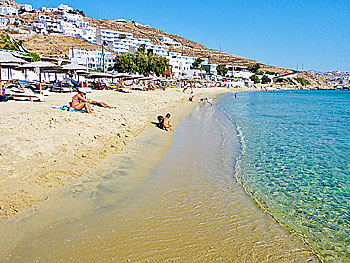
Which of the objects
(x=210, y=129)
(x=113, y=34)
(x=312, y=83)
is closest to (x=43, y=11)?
(x=113, y=34)

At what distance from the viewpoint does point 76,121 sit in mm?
9188

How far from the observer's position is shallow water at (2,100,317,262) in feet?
11.3

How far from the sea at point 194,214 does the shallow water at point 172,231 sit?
0.5 inches

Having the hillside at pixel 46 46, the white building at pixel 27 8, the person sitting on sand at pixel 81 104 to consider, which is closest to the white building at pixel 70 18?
the white building at pixel 27 8

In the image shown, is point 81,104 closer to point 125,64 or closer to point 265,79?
point 125,64

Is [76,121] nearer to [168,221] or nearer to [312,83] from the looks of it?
[168,221]

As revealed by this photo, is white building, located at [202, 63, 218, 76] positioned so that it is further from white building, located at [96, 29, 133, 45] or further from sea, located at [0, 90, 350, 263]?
sea, located at [0, 90, 350, 263]

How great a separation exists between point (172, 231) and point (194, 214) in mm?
692

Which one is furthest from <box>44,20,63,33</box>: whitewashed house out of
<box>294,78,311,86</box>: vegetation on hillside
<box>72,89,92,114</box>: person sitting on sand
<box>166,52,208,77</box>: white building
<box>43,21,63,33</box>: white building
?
<box>294,78,311,86</box>: vegetation on hillside

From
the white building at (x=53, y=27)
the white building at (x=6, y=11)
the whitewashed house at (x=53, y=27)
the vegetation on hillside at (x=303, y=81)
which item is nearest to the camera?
the whitewashed house at (x=53, y=27)

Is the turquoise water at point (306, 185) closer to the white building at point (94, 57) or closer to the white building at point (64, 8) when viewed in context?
the white building at point (94, 57)

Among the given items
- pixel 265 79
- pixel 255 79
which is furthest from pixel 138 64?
pixel 265 79

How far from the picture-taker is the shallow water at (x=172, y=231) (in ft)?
11.3

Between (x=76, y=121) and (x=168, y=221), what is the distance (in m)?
6.02
